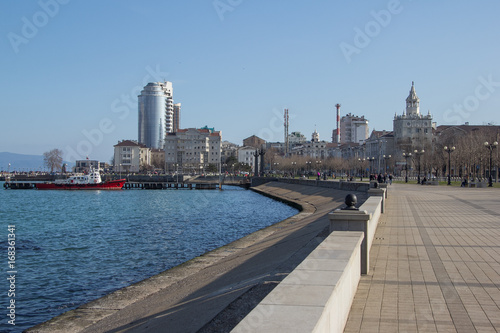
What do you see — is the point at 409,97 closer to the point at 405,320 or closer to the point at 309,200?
the point at 309,200

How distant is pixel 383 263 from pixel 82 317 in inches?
262

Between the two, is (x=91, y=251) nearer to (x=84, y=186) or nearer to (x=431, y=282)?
(x=431, y=282)

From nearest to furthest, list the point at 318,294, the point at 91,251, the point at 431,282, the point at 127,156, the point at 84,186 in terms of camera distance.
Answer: the point at 318,294 → the point at 431,282 → the point at 91,251 → the point at 84,186 → the point at 127,156

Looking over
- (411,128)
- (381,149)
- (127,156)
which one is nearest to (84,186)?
(381,149)

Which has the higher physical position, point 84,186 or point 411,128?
point 411,128

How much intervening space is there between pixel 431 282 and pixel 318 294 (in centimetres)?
398

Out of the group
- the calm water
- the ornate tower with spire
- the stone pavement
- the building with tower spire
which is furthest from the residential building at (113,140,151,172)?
the stone pavement

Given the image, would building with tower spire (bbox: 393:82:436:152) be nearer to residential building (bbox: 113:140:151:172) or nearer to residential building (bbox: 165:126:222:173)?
residential building (bbox: 165:126:222:173)

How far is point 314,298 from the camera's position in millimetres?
4988

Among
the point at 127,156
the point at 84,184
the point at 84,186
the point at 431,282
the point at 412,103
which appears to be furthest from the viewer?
the point at 127,156

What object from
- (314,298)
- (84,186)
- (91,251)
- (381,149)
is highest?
(381,149)

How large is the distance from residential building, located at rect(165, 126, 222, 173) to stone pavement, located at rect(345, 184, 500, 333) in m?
157

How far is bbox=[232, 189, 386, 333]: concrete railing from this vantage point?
13.9 feet

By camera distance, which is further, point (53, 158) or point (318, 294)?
point (53, 158)
